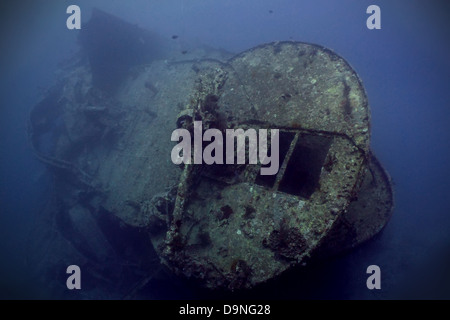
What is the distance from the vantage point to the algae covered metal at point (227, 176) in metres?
3.98

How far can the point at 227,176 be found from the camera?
5031 mm

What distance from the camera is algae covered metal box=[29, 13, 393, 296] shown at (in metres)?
3.98

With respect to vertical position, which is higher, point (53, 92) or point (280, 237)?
point (53, 92)

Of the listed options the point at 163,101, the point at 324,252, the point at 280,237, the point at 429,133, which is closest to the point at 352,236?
the point at 324,252

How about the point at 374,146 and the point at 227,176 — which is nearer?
the point at 227,176

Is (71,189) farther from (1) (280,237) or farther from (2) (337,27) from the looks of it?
(2) (337,27)

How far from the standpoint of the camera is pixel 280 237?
12.7ft

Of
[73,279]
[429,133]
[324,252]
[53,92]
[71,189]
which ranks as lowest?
[73,279]

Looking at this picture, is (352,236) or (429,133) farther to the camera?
(429,133)

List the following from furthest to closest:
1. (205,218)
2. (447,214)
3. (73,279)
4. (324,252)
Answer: (447,214)
(73,279)
(324,252)
(205,218)
